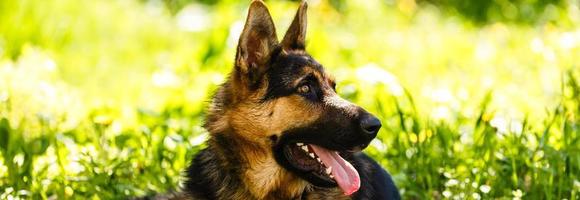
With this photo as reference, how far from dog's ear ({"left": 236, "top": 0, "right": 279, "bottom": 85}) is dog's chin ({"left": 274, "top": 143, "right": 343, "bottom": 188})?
0.37m

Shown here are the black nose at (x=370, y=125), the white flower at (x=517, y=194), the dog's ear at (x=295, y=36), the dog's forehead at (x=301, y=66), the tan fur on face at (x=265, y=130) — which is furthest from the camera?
the dog's ear at (x=295, y=36)

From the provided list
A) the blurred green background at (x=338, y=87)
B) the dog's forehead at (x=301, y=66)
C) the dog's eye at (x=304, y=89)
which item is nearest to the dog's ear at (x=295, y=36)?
the dog's forehead at (x=301, y=66)

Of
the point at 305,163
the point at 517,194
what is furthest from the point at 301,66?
the point at 517,194

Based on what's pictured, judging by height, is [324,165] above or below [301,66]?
below

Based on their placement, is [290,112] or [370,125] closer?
[370,125]

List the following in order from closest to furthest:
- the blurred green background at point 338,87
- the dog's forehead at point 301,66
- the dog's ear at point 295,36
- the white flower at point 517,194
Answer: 1. the dog's forehead at point 301,66
2. the white flower at point 517,194
3. the dog's ear at point 295,36
4. the blurred green background at point 338,87

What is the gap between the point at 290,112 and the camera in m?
4.93

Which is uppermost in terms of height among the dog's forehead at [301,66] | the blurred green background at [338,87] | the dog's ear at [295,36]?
the dog's ear at [295,36]

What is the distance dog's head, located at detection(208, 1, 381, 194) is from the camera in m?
4.86

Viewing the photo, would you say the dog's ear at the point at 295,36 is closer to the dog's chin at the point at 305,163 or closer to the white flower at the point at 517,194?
the dog's chin at the point at 305,163

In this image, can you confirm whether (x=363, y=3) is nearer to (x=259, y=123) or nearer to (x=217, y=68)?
(x=217, y=68)

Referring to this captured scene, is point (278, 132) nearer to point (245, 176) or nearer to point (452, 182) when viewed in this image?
point (245, 176)

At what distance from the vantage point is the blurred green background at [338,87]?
19.1ft

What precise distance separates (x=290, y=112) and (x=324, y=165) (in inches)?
11.9
